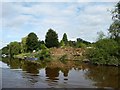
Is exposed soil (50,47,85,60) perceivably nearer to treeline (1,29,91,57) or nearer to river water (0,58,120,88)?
treeline (1,29,91,57)

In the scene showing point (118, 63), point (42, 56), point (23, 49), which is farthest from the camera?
point (23, 49)

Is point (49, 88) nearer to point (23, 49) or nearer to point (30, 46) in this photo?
Answer: point (30, 46)

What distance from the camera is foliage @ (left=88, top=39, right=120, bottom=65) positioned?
40.5m

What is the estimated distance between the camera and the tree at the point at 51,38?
78.1 metres

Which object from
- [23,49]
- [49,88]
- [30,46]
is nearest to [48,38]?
[30,46]

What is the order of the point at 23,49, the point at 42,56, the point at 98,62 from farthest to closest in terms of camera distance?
the point at 23,49
the point at 42,56
the point at 98,62

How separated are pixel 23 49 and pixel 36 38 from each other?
8479 mm

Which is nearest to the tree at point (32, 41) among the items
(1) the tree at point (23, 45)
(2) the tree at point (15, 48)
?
(1) the tree at point (23, 45)

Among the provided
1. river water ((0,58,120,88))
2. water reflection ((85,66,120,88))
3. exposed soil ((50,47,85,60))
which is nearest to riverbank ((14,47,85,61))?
exposed soil ((50,47,85,60))

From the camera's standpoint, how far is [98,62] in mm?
42906

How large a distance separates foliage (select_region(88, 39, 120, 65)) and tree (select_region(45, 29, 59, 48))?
32472 millimetres

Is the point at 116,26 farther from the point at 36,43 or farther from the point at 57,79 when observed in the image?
the point at 36,43

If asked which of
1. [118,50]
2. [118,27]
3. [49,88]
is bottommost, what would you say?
[49,88]

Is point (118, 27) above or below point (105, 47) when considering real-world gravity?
above
